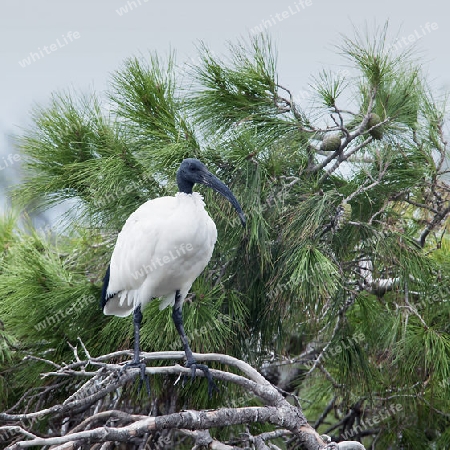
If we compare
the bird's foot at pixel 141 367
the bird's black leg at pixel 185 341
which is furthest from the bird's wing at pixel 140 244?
the bird's foot at pixel 141 367

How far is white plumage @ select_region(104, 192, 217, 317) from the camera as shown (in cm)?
224

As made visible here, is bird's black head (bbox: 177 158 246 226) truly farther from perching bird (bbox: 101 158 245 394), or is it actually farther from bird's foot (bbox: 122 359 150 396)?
bird's foot (bbox: 122 359 150 396)

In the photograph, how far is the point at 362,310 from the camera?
9.51ft

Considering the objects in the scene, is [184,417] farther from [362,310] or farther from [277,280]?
[362,310]

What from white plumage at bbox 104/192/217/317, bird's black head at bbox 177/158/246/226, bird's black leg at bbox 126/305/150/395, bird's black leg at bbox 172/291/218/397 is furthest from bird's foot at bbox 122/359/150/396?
bird's black head at bbox 177/158/246/226

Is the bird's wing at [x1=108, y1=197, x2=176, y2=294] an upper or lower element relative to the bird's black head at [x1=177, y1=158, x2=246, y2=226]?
A: lower

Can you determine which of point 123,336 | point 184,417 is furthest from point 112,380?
point 123,336

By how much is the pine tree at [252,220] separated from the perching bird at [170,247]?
233 mm

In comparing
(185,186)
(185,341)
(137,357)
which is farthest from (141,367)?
(185,186)

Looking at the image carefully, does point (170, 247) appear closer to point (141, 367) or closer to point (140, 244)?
point (140, 244)

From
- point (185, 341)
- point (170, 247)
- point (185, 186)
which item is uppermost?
point (185, 186)

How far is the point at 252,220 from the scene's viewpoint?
2578mm

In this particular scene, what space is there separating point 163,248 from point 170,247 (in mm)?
27

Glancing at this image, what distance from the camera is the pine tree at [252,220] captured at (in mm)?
2643
